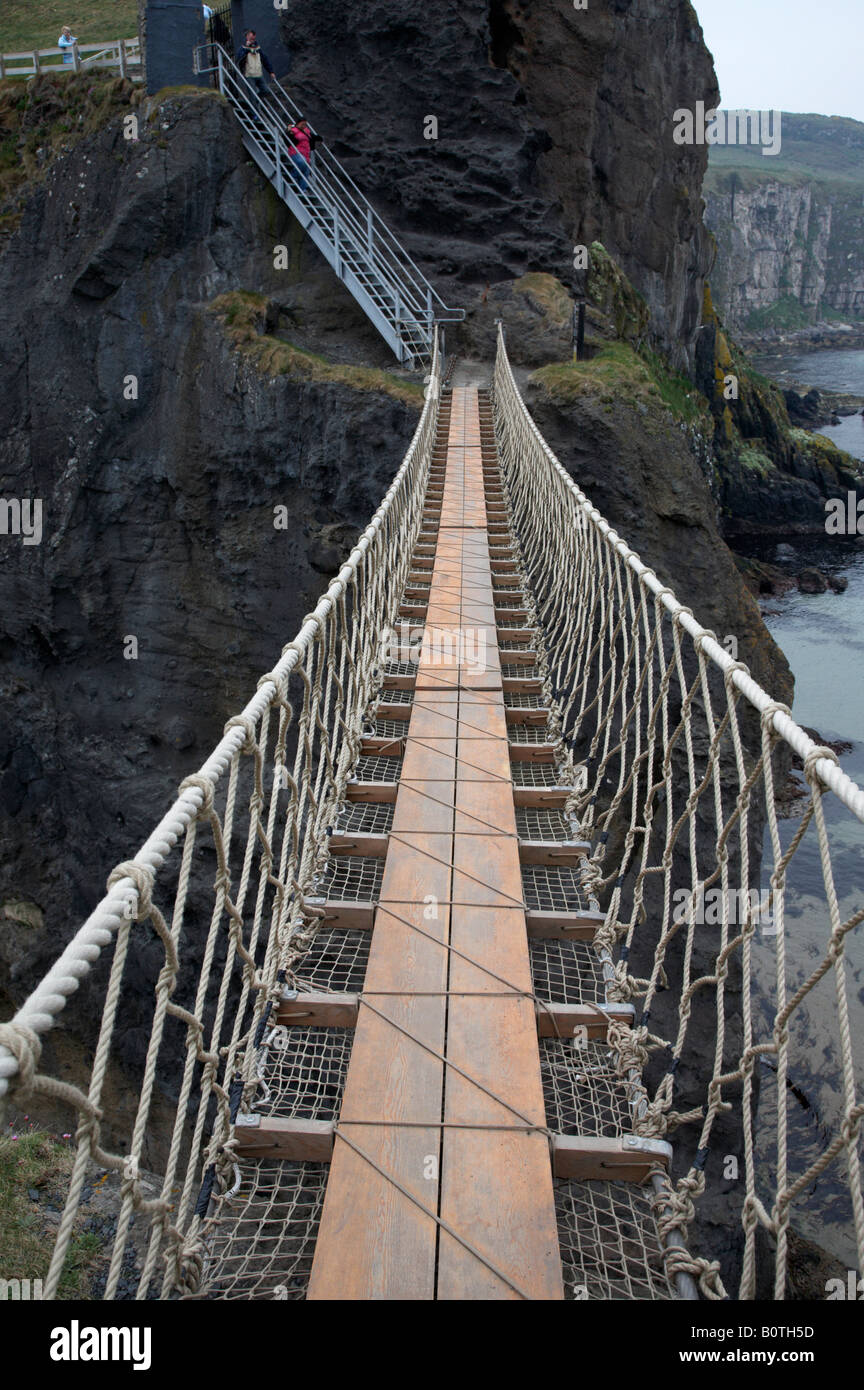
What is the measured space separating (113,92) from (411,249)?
453 cm

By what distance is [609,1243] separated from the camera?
172cm

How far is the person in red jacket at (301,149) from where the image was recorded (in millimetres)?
11188

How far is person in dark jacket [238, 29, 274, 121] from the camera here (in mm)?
11594

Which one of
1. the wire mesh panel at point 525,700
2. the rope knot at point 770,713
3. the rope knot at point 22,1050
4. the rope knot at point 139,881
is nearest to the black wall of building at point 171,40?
the wire mesh panel at point 525,700

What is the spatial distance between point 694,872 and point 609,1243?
127cm

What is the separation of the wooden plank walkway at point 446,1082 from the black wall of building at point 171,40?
40.0 ft

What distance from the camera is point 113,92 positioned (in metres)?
11.1

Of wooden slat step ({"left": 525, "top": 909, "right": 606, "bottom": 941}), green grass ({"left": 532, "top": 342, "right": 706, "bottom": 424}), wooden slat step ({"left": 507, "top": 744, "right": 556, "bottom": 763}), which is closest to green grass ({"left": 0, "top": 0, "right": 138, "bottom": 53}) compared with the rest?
green grass ({"left": 532, "top": 342, "right": 706, "bottom": 424})

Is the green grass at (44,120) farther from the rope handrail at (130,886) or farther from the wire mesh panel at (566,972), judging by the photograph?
the wire mesh panel at (566,972)

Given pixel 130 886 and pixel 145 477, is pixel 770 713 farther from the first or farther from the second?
pixel 145 477

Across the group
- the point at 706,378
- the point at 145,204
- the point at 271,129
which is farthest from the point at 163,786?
the point at 706,378

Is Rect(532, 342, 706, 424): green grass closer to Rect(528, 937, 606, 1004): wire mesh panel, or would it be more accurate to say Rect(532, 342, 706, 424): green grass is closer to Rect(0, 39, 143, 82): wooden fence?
Rect(0, 39, 143, 82): wooden fence

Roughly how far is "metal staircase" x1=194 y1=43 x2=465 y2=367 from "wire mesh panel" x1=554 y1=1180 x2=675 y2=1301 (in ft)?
35.6

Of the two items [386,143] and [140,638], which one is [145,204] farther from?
[140,638]
